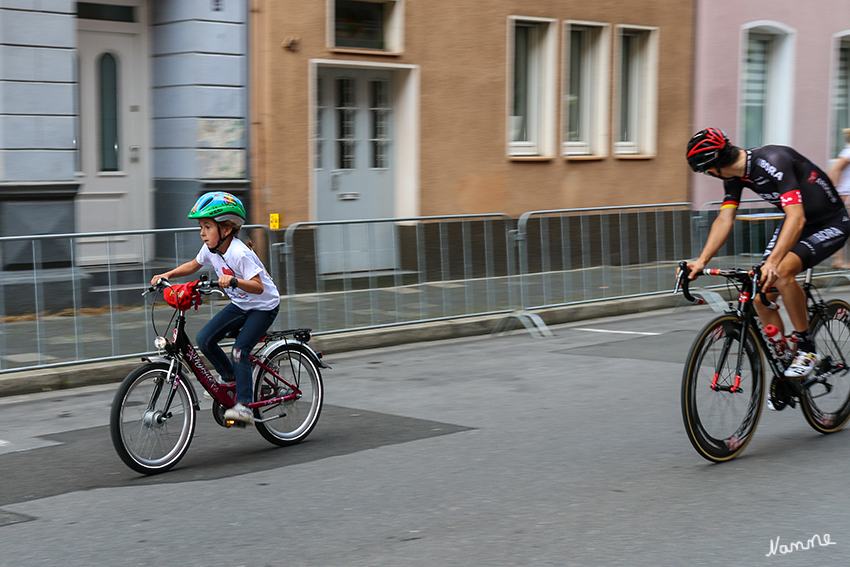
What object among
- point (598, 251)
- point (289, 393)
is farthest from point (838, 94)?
point (289, 393)

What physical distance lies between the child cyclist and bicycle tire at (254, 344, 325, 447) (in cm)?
20

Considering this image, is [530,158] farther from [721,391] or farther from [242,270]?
[721,391]

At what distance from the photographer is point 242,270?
6.39 meters

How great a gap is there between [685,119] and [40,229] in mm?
10881

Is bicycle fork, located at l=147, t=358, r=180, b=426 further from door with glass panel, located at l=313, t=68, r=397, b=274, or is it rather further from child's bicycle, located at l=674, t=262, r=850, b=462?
door with glass panel, located at l=313, t=68, r=397, b=274

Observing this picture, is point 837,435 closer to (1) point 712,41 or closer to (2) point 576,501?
(2) point 576,501

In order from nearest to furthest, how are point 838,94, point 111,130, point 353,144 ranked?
point 111,130 < point 353,144 < point 838,94

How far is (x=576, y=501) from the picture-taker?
532 centimetres

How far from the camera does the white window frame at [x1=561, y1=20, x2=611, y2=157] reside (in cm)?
1680

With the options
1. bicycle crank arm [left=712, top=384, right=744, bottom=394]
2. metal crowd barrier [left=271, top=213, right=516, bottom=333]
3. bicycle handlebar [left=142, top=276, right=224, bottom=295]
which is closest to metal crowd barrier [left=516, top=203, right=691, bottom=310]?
metal crowd barrier [left=271, top=213, right=516, bottom=333]

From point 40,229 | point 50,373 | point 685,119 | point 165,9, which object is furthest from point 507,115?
point 50,373

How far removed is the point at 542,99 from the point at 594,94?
1.17m

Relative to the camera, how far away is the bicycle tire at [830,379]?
654 cm

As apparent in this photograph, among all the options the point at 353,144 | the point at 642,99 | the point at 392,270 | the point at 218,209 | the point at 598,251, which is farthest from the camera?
the point at 642,99
